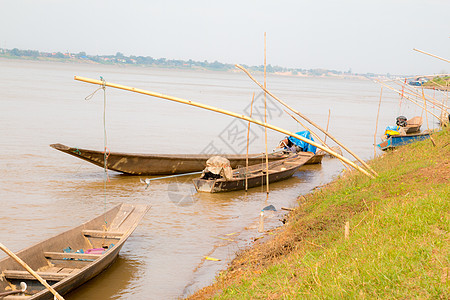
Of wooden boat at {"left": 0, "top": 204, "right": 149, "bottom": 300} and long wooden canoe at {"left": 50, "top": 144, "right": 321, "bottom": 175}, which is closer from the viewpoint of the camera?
wooden boat at {"left": 0, "top": 204, "right": 149, "bottom": 300}

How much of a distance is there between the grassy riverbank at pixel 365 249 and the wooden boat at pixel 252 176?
449 centimetres

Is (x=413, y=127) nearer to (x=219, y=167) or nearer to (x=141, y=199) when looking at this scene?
(x=219, y=167)

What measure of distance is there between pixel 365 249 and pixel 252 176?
9.22m

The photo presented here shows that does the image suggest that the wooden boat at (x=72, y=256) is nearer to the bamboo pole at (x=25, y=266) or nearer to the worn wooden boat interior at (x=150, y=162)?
the bamboo pole at (x=25, y=266)

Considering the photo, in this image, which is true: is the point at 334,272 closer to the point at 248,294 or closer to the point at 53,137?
the point at 248,294

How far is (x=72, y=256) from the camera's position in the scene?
7133 millimetres

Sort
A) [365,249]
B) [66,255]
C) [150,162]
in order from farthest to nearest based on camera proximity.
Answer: [150,162] < [66,255] < [365,249]

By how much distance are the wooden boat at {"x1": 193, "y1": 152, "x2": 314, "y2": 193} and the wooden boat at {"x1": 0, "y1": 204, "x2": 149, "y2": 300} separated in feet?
13.5

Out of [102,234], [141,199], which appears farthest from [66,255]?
[141,199]

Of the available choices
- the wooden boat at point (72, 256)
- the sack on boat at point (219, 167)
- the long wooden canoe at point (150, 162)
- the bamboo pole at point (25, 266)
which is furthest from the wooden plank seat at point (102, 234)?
the long wooden canoe at point (150, 162)

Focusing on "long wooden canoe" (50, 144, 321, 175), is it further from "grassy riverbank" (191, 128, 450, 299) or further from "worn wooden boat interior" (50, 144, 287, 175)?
"grassy riverbank" (191, 128, 450, 299)

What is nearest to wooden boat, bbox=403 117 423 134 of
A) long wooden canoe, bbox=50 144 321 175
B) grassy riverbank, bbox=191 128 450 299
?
long wooden canoe, bbox=50 144 321 175

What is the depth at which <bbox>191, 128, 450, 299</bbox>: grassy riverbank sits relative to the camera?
168 inches

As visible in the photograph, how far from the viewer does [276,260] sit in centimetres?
671
